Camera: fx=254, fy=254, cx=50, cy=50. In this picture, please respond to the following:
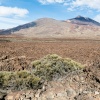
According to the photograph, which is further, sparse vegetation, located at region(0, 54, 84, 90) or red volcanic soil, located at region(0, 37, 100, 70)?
red volcanic soil, located at region(0, 37, 100, 70)

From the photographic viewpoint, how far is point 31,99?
8180 mm

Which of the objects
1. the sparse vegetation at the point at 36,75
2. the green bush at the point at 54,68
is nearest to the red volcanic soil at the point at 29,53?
the green bush at the point at 54,68

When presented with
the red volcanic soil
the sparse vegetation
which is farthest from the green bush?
the red volcanic soil

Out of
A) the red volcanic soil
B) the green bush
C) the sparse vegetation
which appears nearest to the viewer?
the sparse vegetation

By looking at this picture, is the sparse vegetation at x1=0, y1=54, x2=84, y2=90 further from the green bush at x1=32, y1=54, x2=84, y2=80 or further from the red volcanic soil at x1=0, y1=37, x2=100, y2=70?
the red volcanic soil at x1=0, y1=37, x2=100, y2=70

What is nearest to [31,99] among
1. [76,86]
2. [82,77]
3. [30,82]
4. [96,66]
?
[30,82]

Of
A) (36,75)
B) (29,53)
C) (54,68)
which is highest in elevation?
(54,68)

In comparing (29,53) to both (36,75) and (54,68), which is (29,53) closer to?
(54,68)

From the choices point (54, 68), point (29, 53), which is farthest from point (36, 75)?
point (29, 53)

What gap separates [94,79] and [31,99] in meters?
2.71

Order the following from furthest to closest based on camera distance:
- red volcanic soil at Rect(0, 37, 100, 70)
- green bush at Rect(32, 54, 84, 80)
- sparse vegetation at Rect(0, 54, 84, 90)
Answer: red volcanic soil at Rect(0, 37, 100, 70) → green bush at Rect(32, 54, 84, 80) → sparse vegetation at Rect(0, 54, 84, 90)

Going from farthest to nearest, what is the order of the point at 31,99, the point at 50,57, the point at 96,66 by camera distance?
the point at 50,57 → the point at 96,66 → the point at 31,99

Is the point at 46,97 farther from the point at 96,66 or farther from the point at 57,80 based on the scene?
the point at 96,66

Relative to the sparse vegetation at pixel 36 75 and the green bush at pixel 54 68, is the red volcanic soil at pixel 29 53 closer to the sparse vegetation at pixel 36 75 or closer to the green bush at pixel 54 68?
the green bush at pixel 54 68
